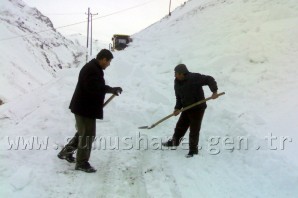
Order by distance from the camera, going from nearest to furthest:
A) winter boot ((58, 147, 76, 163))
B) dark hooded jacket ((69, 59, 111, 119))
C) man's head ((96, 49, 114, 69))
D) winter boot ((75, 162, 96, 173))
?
dark hooded jacket ((69, 59, 111, 119))
man's head ((96, 49, 114, 69))
winter boot ((75, 162, 96, 173))
winter boot ((58, 147, 76, 163))

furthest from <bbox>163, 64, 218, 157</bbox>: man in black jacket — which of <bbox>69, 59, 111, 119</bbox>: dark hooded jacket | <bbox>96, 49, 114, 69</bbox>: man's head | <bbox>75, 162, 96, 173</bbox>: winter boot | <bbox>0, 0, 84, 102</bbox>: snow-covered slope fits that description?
<bbox>0, 0, 84, 102</bbox>: snow-covered slope

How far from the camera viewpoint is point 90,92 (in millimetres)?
5559

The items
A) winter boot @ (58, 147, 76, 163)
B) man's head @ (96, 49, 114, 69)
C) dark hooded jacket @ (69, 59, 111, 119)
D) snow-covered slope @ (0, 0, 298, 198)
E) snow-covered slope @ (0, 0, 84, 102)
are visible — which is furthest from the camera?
snow-covered slope @ (0, 0, 84, 102)

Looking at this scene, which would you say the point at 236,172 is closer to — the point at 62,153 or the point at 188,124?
the point at 188,124

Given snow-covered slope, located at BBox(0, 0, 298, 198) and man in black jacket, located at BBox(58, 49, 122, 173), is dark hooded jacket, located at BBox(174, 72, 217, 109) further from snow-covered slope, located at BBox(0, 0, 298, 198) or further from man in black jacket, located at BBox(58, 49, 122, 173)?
man in black jacket, located at BBox(58, 49, 122, 173)

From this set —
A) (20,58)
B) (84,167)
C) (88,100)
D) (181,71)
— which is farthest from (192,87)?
(20,58)

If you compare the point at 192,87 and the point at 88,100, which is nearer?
the point at 88,100

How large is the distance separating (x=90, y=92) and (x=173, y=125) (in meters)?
3.42

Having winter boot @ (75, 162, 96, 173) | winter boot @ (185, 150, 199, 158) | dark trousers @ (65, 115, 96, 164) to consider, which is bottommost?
winter boot @ (75, 162, 96, 173)

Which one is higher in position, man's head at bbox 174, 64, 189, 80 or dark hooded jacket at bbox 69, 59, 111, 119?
man's head at bbox 174, 64, 189, 80

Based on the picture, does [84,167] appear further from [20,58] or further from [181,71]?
[20,58]

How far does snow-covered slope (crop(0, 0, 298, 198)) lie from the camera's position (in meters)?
5.40

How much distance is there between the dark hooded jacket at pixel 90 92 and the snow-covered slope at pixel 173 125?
96cm

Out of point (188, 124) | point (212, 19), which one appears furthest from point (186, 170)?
point (212, 19)
